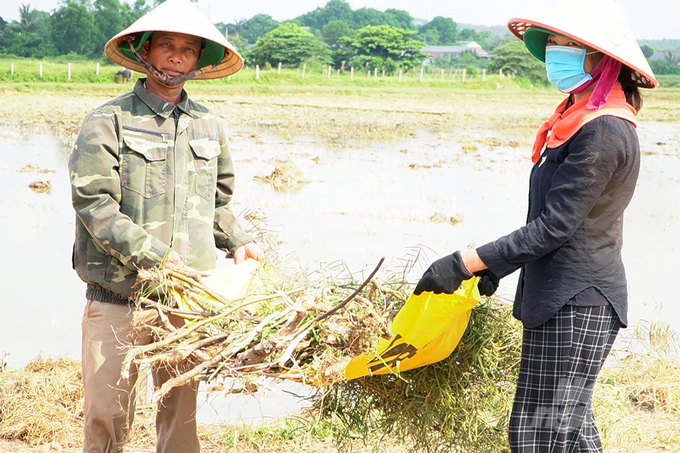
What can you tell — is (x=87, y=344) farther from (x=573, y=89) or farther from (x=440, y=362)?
(x=573, y=89)

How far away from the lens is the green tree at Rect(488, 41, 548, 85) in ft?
148

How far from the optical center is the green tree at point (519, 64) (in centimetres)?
4516

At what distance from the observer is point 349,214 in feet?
29.1

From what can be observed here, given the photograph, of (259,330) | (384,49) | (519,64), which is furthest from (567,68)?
(384,49)

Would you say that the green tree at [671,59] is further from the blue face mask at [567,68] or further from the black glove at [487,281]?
the black glove at [487,281]

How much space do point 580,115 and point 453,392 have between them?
3.27ft

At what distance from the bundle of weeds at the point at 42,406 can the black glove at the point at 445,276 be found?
1.95m

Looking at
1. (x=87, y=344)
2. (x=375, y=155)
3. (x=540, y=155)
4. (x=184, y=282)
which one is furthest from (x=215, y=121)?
(x=375, y=155)

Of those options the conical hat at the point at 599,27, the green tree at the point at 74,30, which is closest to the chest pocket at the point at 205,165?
the conical hat at the point at 599,27

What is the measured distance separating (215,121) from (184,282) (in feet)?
2.42

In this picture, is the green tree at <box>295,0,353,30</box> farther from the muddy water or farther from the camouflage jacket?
the camouflage jacket

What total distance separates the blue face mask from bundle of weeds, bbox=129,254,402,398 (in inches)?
34.4

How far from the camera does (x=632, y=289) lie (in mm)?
6574

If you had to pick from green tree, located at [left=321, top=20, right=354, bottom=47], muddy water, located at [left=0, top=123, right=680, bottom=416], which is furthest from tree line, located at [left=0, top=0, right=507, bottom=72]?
muddy water, located at [left=0, top=123, right=680, bottom=416]
